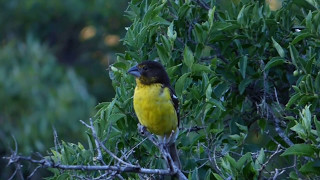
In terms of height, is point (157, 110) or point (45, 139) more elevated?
point (157, 110)

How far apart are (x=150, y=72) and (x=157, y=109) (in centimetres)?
32

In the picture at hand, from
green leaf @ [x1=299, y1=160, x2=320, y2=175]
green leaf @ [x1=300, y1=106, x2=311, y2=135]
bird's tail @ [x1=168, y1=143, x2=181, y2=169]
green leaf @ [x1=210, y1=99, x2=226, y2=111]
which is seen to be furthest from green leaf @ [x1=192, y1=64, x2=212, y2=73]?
green leaf @ [x1=299, y1=160, x2=320, y2=175]

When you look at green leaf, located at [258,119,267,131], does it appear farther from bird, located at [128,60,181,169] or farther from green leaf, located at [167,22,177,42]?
green leaf, located at [167,22,177,42]

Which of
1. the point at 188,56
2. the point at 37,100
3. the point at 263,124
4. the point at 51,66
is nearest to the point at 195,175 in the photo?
the point at 188,56

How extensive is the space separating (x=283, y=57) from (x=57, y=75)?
7.23m

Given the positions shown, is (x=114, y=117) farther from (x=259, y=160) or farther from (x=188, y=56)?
(x=259, y=160)

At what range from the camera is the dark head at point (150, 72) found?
175 inches

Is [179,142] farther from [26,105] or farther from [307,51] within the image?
[26,105]

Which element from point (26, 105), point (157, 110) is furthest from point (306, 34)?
point (26, 105)

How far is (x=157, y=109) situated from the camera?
193 inches

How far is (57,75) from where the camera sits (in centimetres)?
1112

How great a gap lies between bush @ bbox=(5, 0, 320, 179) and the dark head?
5 centimetres

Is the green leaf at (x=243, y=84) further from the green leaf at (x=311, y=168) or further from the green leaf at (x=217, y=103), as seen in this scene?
the green leaf at (x=311, y=168)

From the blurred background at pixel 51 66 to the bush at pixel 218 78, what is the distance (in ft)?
9.52
